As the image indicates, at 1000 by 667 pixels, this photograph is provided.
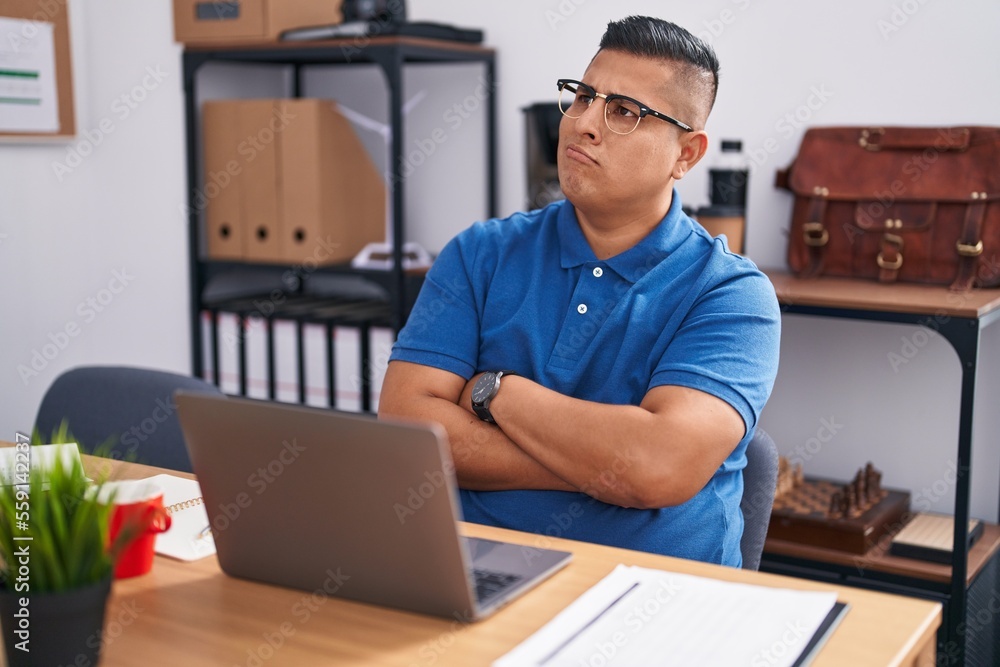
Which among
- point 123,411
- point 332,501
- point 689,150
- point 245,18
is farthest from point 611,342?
point 245,18

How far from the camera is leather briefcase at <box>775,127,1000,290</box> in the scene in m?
2.35

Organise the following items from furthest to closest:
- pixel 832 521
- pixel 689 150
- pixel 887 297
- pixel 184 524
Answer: pixel 832 521 < pixel 887 297 < pixel 689 150 < pixel 184 524

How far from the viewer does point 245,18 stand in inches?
116

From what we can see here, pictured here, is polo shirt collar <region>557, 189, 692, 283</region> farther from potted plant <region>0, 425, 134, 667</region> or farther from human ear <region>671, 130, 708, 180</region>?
potted plant <region>0, 425, 134, 667</region>

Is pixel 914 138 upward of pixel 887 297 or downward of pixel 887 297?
upward

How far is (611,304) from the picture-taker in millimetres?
1622

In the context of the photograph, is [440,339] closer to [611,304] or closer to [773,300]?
[611,304]

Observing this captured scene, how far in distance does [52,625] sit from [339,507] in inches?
10.3

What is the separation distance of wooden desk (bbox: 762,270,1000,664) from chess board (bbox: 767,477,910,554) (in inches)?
2.0

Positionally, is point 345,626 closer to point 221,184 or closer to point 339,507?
point 339,507

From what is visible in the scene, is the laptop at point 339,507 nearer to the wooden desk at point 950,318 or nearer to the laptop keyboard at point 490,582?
the laptop keyboard at point 490,582

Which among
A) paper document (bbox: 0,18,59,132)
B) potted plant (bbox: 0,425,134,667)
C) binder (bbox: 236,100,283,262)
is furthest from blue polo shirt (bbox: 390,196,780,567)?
paper document (bbox: 0,18,59,132)

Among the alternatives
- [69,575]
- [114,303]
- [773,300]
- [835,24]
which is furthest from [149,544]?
[114,303]

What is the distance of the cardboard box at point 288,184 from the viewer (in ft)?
9.69
